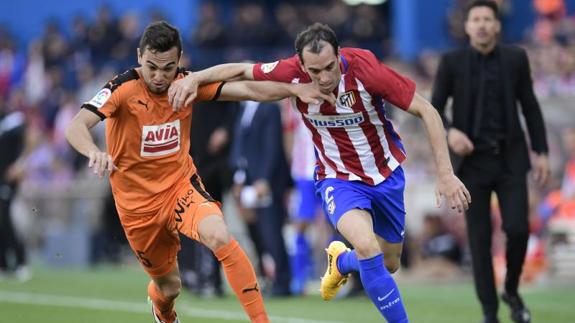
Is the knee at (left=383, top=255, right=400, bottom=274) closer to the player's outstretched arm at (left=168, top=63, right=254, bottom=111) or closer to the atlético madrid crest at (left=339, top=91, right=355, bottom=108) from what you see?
the atlético madrid crest at (left=339, top=91, right=355, bottom=108)

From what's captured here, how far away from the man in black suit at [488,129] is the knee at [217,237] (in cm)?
248

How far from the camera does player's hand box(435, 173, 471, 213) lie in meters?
7.63

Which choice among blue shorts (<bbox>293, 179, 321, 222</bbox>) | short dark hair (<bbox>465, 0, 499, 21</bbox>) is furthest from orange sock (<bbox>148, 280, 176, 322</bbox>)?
blue shorts (<bbox>293, 179, 321, 222</bbox>)

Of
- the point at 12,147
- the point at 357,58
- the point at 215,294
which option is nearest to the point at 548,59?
the point at 215,294

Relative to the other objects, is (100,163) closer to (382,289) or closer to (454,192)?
(382,289)

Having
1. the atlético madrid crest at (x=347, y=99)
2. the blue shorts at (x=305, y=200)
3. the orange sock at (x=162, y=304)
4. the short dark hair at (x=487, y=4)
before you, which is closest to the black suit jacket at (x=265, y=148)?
the blue shorts at (x=305, y=200)

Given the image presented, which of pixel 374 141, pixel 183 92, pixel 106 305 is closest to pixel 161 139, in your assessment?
pixel 183 92

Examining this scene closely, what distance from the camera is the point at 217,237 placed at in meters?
7.83

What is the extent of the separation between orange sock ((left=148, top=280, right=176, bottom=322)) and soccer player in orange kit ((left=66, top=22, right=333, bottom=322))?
24 mm

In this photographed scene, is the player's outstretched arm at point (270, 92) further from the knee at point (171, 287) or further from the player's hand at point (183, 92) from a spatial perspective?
the knee at point (171, 287)

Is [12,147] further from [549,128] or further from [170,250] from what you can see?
[170,250]

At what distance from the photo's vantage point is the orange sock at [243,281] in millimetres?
7777

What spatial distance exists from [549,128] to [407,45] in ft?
27.7

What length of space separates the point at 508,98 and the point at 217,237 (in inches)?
116
